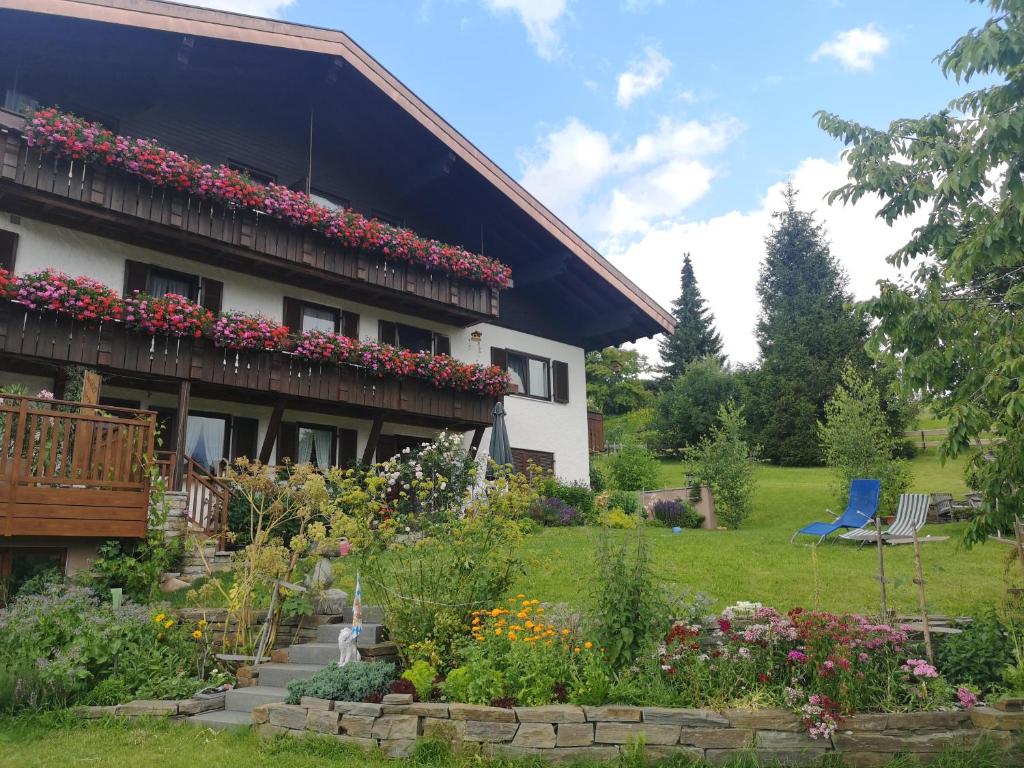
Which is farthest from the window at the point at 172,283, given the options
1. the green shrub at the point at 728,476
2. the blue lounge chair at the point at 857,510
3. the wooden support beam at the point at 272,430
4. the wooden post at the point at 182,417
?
the green shrub at the point at 728,476

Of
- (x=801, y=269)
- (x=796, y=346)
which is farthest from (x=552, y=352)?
(x=801, y=269)

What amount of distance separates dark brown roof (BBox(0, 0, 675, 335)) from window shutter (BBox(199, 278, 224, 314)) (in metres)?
4.22

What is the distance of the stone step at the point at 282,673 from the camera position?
677cm

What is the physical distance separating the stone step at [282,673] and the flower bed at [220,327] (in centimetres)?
700

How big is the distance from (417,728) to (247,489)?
208 inches

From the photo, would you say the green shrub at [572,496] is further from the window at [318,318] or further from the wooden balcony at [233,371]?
the window at [318,318]

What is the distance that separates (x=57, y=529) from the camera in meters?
8.48

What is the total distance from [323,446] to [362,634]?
9418 mm

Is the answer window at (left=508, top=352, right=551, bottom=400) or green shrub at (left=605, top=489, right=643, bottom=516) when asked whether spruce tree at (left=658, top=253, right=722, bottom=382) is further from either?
green shrub at (left=605, top=489, right=643, bottom=516)

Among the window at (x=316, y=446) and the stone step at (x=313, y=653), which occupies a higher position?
the window at (x=316, y=446)

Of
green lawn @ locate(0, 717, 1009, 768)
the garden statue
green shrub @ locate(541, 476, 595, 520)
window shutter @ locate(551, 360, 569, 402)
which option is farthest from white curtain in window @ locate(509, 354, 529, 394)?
green lawn @ locate(0, 717, 1009, 768)

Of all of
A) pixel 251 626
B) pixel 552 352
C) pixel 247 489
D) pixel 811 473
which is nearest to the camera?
pixel 251 626

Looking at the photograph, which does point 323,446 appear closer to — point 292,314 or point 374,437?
point 374,437

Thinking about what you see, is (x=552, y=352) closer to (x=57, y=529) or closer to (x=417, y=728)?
(x=57, y=529)
